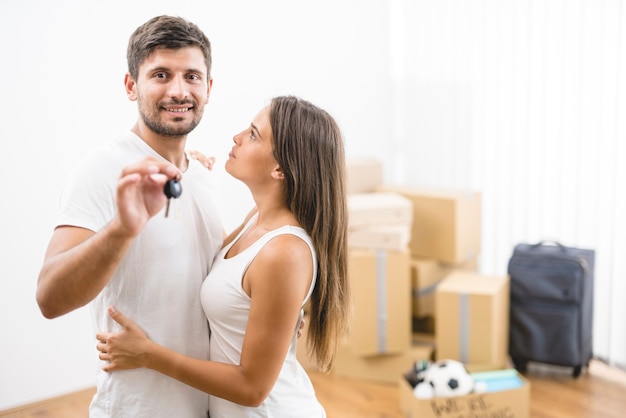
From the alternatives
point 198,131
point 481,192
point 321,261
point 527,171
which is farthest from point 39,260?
point 527,171

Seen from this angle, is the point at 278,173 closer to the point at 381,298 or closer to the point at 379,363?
the point at 381,298

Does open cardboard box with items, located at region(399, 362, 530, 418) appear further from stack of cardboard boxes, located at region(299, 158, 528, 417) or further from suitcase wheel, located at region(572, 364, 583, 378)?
suitcase wheel, located at region(572, 364, 583, 378)

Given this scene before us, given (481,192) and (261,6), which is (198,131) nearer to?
(261,6)

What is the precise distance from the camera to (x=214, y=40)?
3033 mm

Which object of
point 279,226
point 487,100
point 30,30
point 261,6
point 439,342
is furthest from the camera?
point 487,100

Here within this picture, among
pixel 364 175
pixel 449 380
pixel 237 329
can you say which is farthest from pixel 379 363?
pixel 237 329

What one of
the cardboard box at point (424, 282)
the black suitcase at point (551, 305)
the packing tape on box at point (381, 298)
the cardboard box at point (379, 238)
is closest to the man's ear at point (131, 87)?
the cardboard box at point (379, 238)

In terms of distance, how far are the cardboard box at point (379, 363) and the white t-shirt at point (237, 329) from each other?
1.66m

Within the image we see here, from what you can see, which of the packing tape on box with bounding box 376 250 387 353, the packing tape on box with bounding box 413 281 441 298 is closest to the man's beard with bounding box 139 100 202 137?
the packing tape on box with bounding box 376 250 387 353

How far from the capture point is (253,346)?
1.28m

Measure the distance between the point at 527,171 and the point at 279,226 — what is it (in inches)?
86.8

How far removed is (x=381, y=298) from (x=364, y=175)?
72 centimetres

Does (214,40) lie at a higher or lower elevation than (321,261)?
higher

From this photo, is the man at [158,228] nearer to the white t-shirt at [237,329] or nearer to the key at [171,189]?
the white t-shirt at [237,329]
